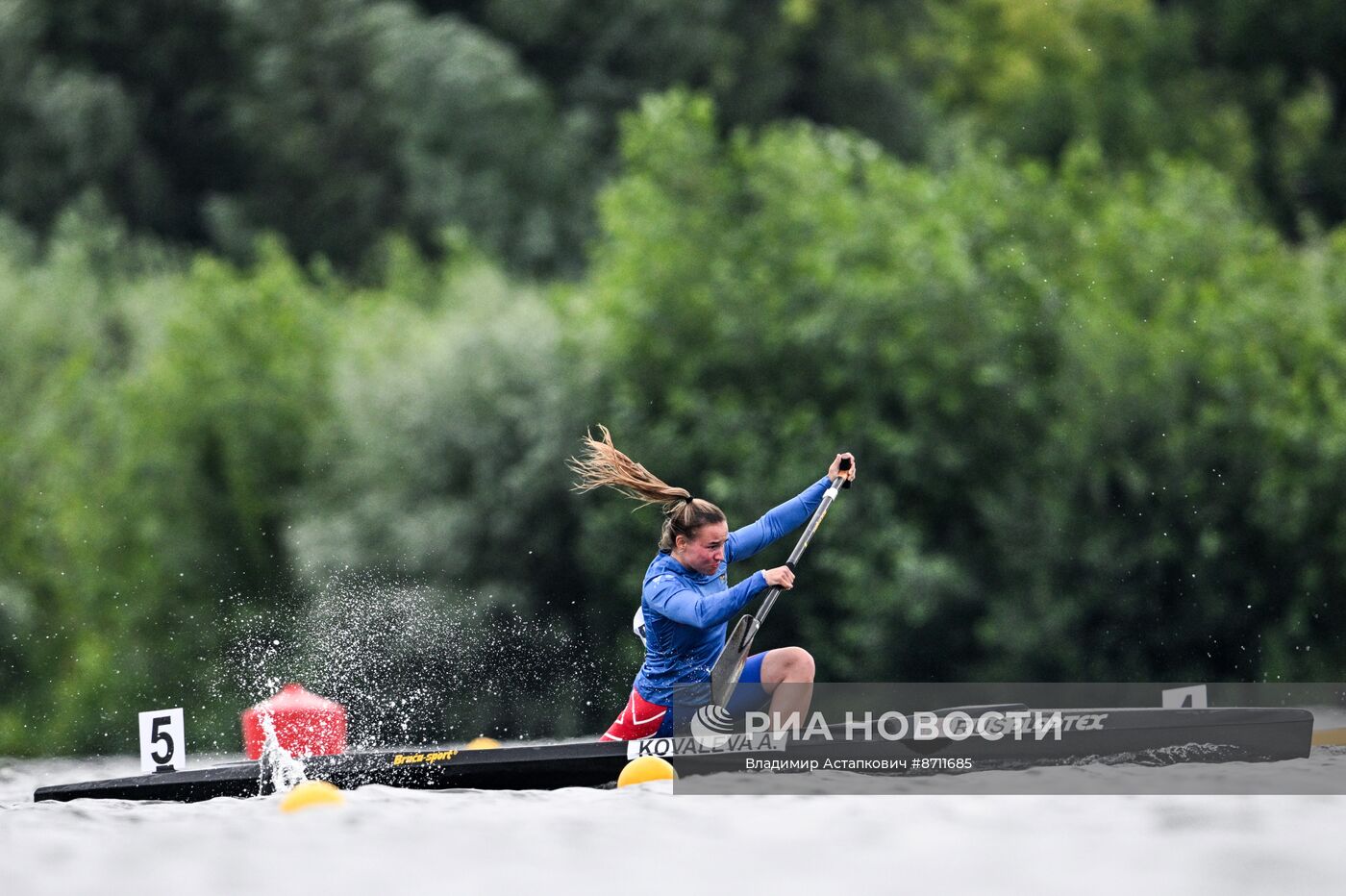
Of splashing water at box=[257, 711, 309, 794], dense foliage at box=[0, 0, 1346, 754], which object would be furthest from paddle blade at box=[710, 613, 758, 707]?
dense foliage at box=[0, 0, 1346, 754]

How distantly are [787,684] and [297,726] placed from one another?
2366 mm

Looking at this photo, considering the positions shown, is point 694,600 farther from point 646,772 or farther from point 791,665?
point 646,772

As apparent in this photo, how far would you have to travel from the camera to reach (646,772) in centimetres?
720


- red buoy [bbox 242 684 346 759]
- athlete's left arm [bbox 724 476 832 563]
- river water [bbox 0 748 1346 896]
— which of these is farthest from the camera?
red buoy [bbox 242 684 346 759]

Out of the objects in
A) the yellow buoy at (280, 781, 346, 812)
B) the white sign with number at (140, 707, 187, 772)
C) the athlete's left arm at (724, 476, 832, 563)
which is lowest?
the yellow buoy at (280, 781, 346, 812)

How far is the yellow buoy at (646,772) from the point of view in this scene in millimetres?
7188

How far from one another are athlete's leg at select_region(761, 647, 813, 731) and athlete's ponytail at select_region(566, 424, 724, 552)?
2.21 feet

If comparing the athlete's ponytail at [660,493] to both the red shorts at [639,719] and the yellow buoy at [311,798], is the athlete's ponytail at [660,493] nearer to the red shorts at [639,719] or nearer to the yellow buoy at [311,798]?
the red shorts at [639,719]

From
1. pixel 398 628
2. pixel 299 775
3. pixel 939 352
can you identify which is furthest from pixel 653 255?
pixel 299 775

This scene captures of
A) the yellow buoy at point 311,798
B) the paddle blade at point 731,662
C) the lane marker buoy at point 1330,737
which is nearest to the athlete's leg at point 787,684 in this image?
the paddle blade at point 731,662

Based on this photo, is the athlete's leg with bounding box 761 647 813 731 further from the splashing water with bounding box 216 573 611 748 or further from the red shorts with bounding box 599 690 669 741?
the splashing water with bounding box 216 573 611 748

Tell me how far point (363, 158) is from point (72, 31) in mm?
4634

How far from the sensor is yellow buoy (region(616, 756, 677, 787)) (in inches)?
283

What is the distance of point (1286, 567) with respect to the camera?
1333 centimetres
